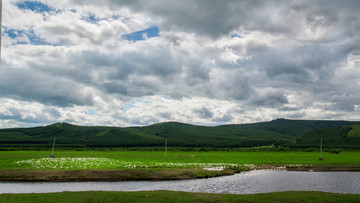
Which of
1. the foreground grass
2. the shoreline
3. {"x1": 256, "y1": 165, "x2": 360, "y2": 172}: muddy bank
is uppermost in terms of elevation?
the foreground grass

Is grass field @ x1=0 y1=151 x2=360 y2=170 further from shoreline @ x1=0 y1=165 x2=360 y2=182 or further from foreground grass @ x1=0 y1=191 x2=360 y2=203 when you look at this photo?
foreground grass @ x1=0 y1=191 x2=360 y2=203

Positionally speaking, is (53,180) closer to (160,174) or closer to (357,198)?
(160,174)

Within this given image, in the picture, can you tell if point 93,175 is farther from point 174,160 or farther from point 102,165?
point 174,160

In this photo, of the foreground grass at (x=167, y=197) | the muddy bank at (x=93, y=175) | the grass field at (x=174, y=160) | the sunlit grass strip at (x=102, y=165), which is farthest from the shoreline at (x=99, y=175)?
the foreground grass at (x=167, y=197)

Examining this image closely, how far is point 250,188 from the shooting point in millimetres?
38812

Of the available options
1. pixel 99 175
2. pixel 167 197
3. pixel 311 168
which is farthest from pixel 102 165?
pixel 311 168

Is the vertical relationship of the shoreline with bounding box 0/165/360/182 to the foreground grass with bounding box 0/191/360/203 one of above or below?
below

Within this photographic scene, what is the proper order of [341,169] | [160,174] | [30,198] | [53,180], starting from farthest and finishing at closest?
[341,169]
[160,174]
[53,180]
[30,198]

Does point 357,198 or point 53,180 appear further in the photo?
point 53,180

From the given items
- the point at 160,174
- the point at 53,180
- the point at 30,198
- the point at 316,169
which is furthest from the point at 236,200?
the point at 316,169

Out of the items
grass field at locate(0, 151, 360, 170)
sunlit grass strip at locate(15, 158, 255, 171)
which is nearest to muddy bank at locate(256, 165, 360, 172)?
grass field at locate(0, 151, 360, 170)

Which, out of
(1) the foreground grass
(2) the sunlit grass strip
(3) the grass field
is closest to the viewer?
(1) the foreground grass

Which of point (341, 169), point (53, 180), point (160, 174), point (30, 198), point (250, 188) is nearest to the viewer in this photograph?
point (30, 198)

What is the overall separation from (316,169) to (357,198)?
142 feet
